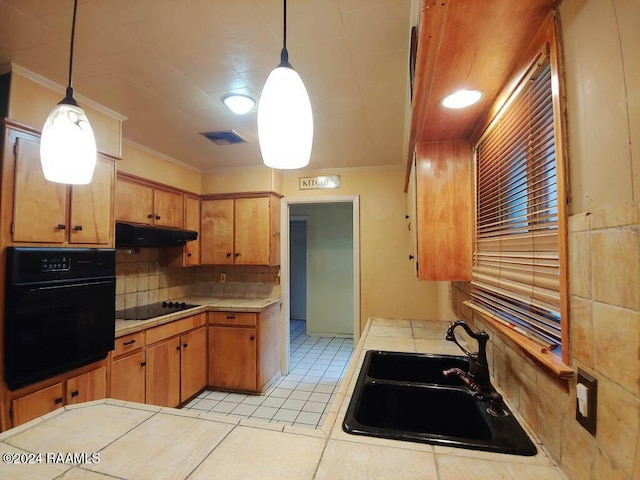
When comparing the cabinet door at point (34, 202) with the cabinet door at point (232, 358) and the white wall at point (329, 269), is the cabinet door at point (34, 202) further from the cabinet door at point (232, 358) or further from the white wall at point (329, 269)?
the white wall at point (329, 269)

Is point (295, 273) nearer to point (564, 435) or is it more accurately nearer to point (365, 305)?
point (365, 305)

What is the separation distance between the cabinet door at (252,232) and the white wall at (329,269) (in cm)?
187

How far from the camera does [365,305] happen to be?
3504mm

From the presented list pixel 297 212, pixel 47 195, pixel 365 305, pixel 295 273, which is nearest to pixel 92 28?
pixel 47 195

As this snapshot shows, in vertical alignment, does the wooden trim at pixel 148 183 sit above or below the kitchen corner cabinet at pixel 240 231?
above

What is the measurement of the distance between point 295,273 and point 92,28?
5.35 metres

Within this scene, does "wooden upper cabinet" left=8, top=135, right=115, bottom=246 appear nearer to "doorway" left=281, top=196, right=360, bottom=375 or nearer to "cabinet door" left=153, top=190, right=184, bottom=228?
"cabinet door" left=153, top=190, right=184, bottom=228

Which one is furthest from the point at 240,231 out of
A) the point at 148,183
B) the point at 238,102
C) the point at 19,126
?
the point at 19,126

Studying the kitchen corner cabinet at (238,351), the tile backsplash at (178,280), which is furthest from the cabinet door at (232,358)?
the tile backsplash at (178,280)

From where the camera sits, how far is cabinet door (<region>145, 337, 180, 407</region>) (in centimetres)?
249

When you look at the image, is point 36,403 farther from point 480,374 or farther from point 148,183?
point 480,374

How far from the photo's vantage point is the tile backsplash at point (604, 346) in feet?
1.67

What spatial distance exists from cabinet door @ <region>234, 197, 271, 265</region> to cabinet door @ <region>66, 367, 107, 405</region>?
1633 mm

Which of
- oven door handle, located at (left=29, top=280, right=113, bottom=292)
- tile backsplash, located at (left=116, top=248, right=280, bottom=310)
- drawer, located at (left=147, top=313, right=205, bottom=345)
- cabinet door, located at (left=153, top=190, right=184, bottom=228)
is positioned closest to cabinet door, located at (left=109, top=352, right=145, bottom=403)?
drawer, located at (left=147, top=313, right=205, bottom=345)
